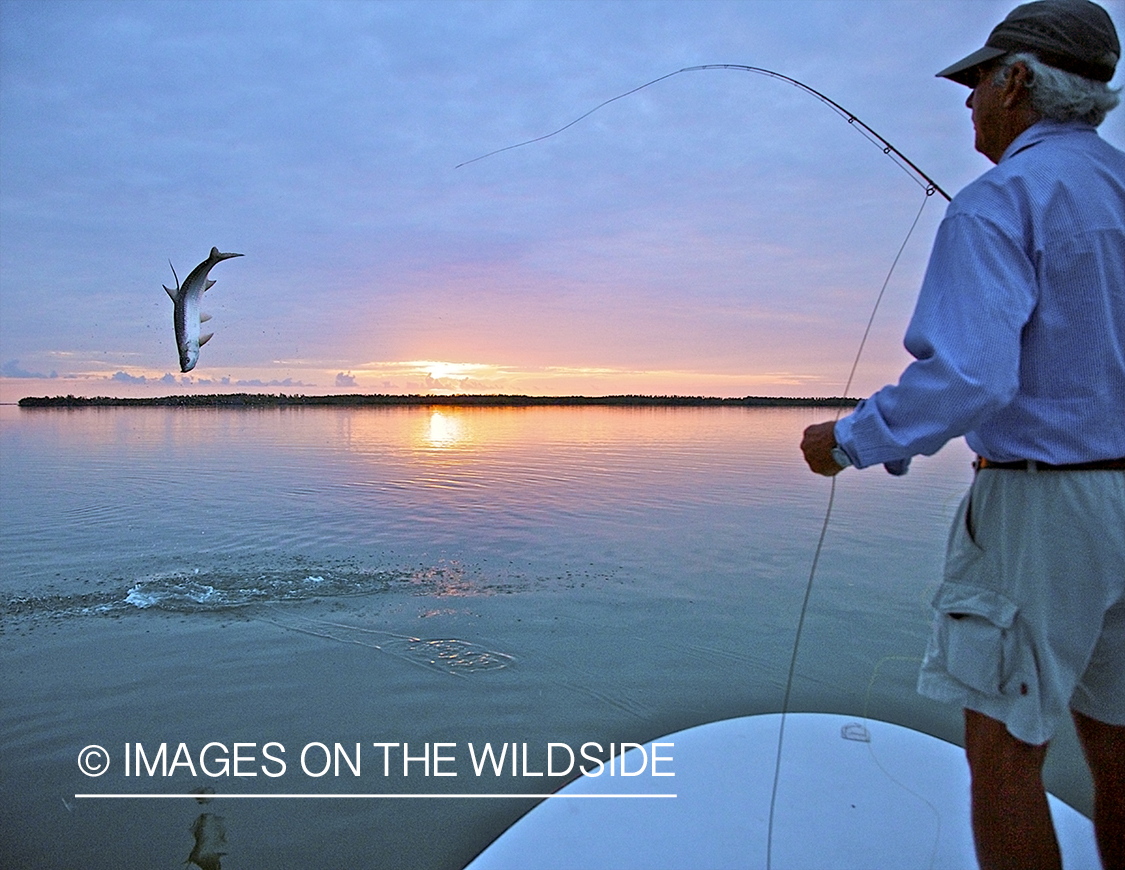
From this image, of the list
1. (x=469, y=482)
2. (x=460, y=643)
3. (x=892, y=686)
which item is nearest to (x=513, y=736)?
(x=460, y=643)

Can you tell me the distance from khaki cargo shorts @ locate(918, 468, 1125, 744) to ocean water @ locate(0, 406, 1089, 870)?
2.11 meters

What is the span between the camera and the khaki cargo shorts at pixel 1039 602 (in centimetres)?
145

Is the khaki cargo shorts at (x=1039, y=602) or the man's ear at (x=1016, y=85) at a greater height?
the man's ear at (x=1016, y=85)

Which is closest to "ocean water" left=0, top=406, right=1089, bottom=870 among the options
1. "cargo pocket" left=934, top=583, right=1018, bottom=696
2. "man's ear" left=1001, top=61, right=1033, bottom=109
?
"cargo pocket" left=934, top=583, right=1018, bottom=696

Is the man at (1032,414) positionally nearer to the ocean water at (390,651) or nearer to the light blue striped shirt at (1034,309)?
the light blue striped shirt at (1034,309)

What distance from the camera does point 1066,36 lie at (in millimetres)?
1522

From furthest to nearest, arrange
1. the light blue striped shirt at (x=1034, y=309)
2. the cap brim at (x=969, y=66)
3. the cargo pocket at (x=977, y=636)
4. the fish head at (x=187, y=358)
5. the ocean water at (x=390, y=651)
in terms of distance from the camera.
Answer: the fish head at (x=187, y=358)
the ocean water at (x=390, y=651)
the cap brim at (x=969, y=66)
the cargo pocket at (x=977, y=636)
the light blue striped shirt at (x=1034, y=309)

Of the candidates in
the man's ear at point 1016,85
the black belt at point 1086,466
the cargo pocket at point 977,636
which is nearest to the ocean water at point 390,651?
the cargo pocket at point 977,636

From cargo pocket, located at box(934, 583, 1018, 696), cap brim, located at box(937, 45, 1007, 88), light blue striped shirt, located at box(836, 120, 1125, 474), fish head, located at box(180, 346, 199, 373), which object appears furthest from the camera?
fish head, located at box(180, 346, 199, 373)

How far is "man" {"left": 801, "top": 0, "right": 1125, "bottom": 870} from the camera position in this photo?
141 cm

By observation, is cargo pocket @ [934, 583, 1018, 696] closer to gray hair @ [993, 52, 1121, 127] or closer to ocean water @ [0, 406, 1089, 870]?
gray hair @ [993, 52, 1121, 127]

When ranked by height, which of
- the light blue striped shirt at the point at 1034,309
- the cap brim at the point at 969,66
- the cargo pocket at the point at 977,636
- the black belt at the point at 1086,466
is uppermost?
the cap brim at the point at 969,66

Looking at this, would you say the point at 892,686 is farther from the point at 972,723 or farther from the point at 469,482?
the point at 469,482

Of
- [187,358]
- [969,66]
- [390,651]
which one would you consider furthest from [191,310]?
[969,66]
